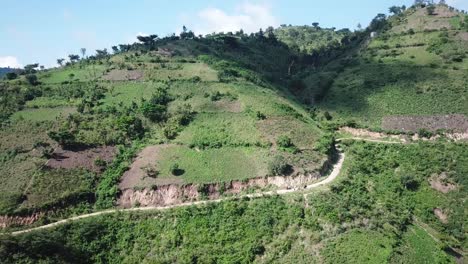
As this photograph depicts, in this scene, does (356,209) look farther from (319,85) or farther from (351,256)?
(319,85)

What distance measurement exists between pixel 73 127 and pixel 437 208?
59164 millimetres

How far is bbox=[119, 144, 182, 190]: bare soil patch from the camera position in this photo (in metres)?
60.9

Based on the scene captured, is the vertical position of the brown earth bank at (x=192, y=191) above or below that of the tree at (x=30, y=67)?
below

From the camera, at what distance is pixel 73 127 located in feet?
242

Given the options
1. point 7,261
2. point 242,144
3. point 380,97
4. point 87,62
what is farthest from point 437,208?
point 87,62

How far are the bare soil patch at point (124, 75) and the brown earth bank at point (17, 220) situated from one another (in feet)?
148

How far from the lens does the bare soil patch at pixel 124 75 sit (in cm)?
9488

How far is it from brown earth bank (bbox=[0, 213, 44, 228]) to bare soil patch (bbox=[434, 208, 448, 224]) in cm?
5431

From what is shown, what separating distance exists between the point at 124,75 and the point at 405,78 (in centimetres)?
6306

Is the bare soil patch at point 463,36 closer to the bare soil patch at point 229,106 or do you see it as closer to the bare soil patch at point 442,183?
the bare soil patch at point 442,183

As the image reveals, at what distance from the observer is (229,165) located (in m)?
64.0

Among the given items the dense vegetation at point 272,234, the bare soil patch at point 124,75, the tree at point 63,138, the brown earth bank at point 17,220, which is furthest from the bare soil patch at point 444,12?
the brown earth bank at point 17,220

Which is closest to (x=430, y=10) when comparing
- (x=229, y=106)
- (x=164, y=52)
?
(x=164, y=52)

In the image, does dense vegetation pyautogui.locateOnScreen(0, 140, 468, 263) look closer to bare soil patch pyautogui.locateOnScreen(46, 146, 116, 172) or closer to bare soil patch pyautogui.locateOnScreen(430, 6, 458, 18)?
bare soil patch pyautogui.locateOnScreen(46, 146, 116, 172)
